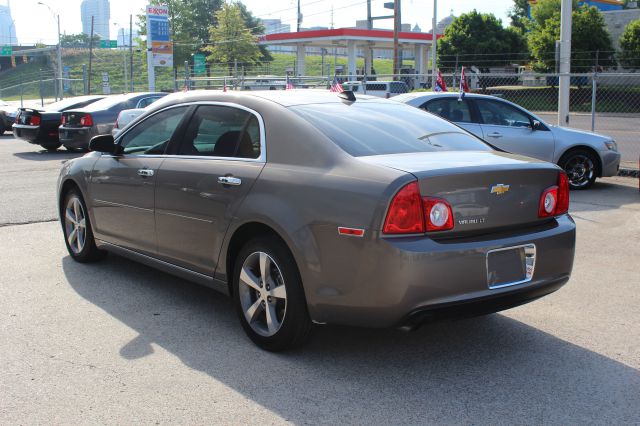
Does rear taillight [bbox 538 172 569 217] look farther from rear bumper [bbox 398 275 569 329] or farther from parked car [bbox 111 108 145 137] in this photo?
parked car [bbox 111 108 145 137]

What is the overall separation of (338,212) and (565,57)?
12179mm

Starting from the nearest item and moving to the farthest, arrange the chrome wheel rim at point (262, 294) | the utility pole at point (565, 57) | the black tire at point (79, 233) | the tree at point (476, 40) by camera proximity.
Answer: the chrome wheel rim at point (262, 294)
the black tire at point (79, 233)
the utility pole at point (565, 57)
the tree at point (476, 40)

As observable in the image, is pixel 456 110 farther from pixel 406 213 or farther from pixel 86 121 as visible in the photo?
pixel 86 121

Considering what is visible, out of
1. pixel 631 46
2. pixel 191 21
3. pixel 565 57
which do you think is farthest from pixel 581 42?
pixel 191 21

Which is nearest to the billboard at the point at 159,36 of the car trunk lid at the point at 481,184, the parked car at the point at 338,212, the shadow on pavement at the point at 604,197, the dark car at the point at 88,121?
the dark car at the point at 88,121

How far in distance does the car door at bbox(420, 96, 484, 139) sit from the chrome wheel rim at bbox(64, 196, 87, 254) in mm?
6163

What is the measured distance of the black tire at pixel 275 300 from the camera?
13.9 feet

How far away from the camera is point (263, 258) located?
175 inches

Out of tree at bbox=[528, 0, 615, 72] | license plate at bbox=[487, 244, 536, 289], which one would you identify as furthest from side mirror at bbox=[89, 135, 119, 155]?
tree at bbox=[528, 0, 615, 72]

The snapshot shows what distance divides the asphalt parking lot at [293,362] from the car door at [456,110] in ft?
17.0

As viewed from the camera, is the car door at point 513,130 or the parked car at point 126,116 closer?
the car door at point 513,130

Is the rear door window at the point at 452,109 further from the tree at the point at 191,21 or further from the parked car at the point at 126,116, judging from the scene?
the tree at the point at 191,21

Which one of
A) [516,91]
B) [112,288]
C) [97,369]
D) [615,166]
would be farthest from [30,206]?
[516,91]

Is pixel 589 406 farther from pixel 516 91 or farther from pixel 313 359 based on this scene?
pixel 516 91
